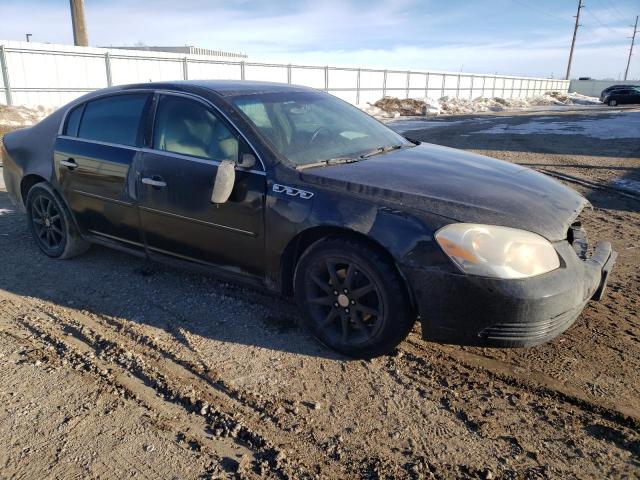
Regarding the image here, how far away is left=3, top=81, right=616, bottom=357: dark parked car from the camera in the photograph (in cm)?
255

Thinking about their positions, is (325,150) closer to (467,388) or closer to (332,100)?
(332,100)

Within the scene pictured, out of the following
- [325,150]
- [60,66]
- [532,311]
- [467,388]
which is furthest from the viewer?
[60,66]

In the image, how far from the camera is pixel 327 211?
2.83 metres

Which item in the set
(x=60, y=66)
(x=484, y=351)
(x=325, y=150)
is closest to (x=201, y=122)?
(x=325, y=150)

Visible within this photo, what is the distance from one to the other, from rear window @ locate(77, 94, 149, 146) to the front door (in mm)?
234

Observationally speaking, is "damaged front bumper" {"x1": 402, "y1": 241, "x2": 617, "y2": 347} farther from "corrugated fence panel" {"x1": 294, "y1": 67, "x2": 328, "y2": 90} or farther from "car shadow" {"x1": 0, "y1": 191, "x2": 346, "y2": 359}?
"corrugated fence panel" {"x1": 294, "y1": 67, "x2": 328, "y2": 90}

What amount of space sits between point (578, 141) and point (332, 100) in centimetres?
1182

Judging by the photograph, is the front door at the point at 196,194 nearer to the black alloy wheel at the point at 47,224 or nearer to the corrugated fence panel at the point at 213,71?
the black alloy wheel at the point at 47,224

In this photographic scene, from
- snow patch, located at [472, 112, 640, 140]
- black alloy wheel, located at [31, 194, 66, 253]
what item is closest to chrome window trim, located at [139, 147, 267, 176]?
black alloy wheel, located at [31, 194, 66, 253]

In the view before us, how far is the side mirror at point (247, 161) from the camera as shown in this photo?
124 inches

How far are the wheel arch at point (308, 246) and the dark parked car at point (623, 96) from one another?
4423 cm

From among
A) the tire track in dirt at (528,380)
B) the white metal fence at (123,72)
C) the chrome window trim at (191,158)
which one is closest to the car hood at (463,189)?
the chrome window trim at (191,158)

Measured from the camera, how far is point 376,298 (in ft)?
9.22

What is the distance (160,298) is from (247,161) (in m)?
1.37
